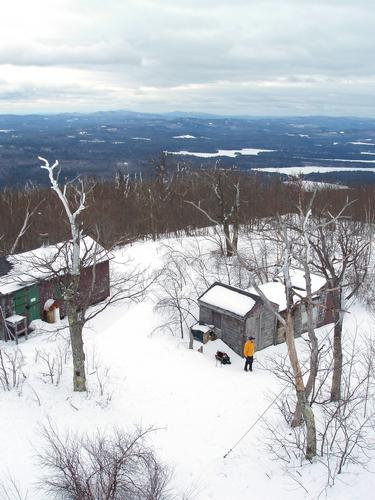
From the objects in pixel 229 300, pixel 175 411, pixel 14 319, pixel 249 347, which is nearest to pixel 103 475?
pixel 175 411

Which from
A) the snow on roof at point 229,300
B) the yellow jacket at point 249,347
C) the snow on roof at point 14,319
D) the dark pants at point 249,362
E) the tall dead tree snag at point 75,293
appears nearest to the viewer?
the tall dead tree snag at point 75,293

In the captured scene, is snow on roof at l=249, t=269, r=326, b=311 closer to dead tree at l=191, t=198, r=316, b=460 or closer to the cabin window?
the cabin window

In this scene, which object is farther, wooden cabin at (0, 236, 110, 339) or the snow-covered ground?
wooden cabin at (0, 236, 110, 339)

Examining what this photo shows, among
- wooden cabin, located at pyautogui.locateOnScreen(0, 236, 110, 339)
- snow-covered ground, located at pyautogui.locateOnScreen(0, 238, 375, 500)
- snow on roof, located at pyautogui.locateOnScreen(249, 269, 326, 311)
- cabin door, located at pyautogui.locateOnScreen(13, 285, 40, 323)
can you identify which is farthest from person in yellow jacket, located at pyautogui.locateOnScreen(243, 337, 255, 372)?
cabin door, located at pyautogui.locateOnScreen(13, 285, 40, 323)

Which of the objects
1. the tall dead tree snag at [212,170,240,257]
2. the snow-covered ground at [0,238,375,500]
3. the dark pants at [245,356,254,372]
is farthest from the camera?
the tall dead tree snag at [212,170,240,257]

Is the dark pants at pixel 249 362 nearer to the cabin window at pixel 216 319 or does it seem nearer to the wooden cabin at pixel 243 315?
the wooden cabin at pixel 243 315

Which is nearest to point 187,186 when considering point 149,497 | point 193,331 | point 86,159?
point 193,331

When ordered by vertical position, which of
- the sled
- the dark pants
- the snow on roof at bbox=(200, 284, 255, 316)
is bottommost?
the sled

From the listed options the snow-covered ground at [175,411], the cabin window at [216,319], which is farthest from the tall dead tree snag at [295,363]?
the cabin window at [216,319]
